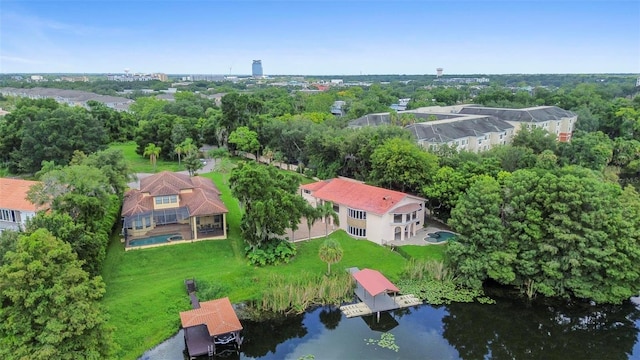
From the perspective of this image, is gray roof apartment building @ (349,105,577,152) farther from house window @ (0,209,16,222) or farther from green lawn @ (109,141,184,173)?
house window @ (0,209,16,222)

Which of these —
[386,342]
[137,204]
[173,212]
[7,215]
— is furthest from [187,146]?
[386,342]

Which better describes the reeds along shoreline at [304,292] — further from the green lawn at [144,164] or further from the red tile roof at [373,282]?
the green lawn at [144,164]

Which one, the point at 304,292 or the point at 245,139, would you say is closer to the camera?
the point at 304,292

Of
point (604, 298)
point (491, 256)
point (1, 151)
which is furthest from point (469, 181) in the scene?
point (1, 151)

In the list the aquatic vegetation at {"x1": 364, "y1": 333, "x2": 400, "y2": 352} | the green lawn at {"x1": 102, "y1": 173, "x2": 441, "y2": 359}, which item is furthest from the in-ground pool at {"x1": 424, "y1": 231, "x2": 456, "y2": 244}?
the aquatic vegetation at {"x1": 364, "y1": 333, "x2": 400, "y2": 352}

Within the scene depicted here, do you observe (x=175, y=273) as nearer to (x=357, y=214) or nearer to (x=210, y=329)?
(x=210, y=329)

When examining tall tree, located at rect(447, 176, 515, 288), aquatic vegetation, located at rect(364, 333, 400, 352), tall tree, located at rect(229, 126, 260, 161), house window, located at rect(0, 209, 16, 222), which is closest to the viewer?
aquatic vegetation, located at rect(364, 333, 400, 352)

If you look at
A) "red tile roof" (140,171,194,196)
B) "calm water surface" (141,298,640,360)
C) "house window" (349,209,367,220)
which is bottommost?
"calm water surface" (141,298,640,360)

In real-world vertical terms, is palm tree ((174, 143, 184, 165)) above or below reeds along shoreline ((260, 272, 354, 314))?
above
